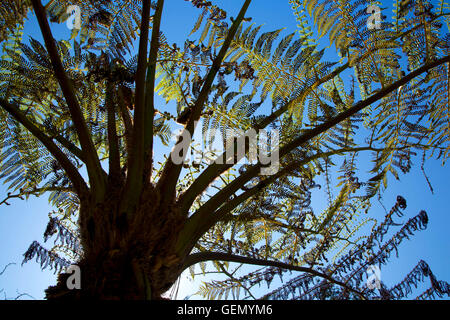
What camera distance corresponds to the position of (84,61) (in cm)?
156

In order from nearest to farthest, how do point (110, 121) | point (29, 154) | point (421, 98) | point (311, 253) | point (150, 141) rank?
point (150, 141)
point (110, 121)
point (421, 98)
point (29, 154)
point (311, 253)

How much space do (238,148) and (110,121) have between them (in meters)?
0.48

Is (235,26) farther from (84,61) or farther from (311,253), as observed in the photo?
(311,253)

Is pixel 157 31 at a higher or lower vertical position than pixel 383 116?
higher

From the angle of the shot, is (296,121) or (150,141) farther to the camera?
(296,121)

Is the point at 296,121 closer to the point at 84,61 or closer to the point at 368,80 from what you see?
the point at 368,80

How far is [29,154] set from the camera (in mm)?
1595
